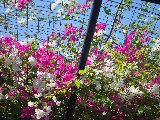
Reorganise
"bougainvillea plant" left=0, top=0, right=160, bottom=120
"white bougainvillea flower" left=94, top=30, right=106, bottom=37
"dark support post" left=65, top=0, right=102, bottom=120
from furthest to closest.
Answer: "white bougainvillea flower" left=94, top=30, right=106, bottom=37
"bougainvillea plant" left=0, top=0, right=160, bottom=120
"dark support post" left=65, top=0, right=102, bottom=120

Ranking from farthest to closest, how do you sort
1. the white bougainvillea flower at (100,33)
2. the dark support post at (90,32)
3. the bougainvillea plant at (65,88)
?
the white bougainvillea flower at (100,33) < the bougainvillea plant at (65,88) < the dark support post at (90,32)

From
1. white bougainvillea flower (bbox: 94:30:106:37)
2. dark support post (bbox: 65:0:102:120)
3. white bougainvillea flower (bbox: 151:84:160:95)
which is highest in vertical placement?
dark support post (bbox: 65:0:102:120)

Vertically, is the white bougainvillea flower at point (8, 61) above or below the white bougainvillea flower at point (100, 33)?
above

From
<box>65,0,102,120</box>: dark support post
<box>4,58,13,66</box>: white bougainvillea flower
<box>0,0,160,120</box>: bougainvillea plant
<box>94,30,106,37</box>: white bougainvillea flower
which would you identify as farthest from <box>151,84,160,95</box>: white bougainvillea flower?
<box>94,30,106,37</box>: white bougainvillea flower

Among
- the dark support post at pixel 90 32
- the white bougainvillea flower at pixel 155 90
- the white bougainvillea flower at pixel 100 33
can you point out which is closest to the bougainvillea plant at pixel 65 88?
the white bougainvillea flower at pixel 155 90

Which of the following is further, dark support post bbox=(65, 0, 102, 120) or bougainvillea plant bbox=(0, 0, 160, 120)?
bougainvillea plant bbox=(0, 0, 160, 120)

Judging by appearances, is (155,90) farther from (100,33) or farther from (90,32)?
(100,33)

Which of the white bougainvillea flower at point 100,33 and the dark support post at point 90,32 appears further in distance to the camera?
the white bougainvillea flower at point 100,33

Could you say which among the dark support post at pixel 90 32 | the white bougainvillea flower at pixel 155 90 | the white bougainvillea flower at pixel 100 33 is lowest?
the white bougainvillea flower at pixel 100 33

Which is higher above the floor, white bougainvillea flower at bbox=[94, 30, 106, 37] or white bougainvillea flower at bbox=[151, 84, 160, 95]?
white bougainvillea flower at bbox=[151, 84, 160, 95]

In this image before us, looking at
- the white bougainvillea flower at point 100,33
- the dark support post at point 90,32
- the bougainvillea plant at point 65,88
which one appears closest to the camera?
the dark support post at point 90,32

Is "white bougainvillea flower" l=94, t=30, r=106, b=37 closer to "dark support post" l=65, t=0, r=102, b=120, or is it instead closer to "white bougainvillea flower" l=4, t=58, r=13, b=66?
"white bougainvillea flower" l=4, t=58, r=13, b=66

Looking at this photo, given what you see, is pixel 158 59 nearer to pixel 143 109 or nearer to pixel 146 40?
pixel 146 40

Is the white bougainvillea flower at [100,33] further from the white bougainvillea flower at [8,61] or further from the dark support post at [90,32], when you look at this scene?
the dark support post at [90,32]
